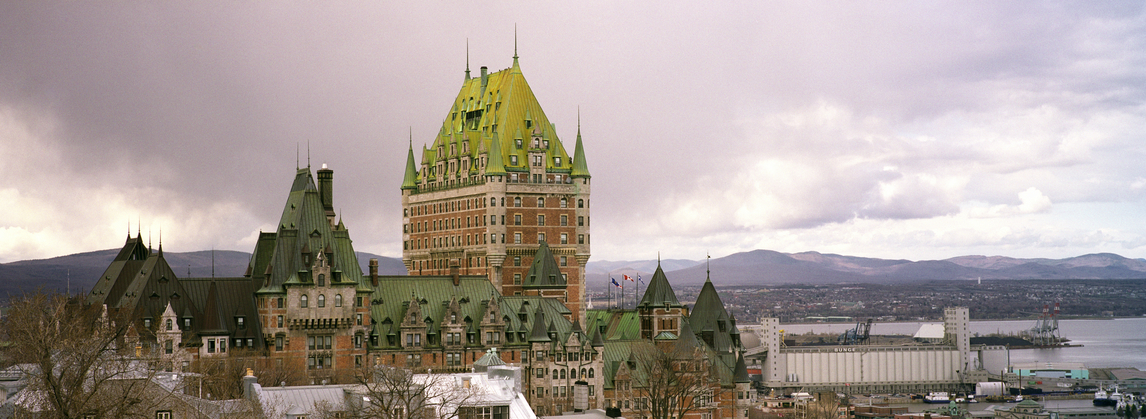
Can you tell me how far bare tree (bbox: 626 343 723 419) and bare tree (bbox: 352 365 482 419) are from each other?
50.6 meters

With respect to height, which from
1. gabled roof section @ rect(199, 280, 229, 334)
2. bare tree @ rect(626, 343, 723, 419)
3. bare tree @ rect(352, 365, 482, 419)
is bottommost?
bare tree @ rect(626, 343, 723, 419)

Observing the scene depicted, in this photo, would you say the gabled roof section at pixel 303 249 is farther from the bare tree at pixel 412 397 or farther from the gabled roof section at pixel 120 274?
the bare tree at pixel 412 397

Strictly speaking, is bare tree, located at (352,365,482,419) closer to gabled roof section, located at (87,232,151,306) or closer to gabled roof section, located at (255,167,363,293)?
gabled roof section, located at (255,167,363,293)

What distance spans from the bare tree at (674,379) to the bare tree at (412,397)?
50560 millimetres

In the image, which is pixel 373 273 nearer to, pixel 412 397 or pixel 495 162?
pixel 495 162

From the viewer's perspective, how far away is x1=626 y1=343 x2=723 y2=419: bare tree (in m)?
157

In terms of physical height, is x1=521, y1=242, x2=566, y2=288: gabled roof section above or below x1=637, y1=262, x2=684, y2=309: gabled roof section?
above

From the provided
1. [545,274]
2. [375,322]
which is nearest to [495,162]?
[545,274]

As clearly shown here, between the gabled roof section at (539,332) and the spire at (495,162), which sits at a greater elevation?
the spire at (495,162)

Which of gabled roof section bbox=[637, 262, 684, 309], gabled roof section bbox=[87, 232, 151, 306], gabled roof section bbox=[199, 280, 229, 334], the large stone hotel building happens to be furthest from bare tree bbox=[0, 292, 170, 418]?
gabled roof section bbox=[637, 262, 684, 309]

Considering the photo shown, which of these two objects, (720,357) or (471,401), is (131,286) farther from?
(720,357)

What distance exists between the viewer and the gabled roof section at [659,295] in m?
185

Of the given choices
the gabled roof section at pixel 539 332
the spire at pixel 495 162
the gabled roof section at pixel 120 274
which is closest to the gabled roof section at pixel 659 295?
the gabled roof section at pixel 539 332

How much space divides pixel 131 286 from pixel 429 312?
3368 centimetres
